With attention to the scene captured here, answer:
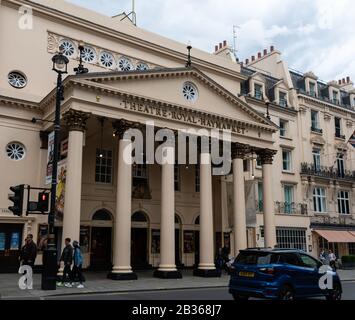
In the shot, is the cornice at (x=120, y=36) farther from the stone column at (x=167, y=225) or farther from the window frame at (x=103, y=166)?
the stone column at (x=167, y=225)

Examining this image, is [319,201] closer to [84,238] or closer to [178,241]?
[178,241]

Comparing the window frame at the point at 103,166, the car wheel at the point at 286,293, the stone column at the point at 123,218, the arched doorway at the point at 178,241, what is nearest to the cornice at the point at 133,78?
the stone column at the point at 123,218

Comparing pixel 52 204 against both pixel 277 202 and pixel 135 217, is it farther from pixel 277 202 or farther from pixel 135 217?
pixel 277 202

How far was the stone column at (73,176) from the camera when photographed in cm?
1902

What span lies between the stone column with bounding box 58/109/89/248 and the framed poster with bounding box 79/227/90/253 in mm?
5644

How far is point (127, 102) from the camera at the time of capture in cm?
2162

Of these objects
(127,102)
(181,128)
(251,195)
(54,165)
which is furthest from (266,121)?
(54,165)

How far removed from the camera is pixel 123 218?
66.8ft

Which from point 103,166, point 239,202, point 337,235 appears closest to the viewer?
point 239,202

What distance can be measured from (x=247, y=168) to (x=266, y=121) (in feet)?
18.7

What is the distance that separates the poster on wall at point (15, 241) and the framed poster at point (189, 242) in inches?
431

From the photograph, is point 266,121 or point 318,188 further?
point 318,188

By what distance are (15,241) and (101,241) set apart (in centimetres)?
526

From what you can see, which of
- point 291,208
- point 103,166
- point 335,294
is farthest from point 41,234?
point 291,208
